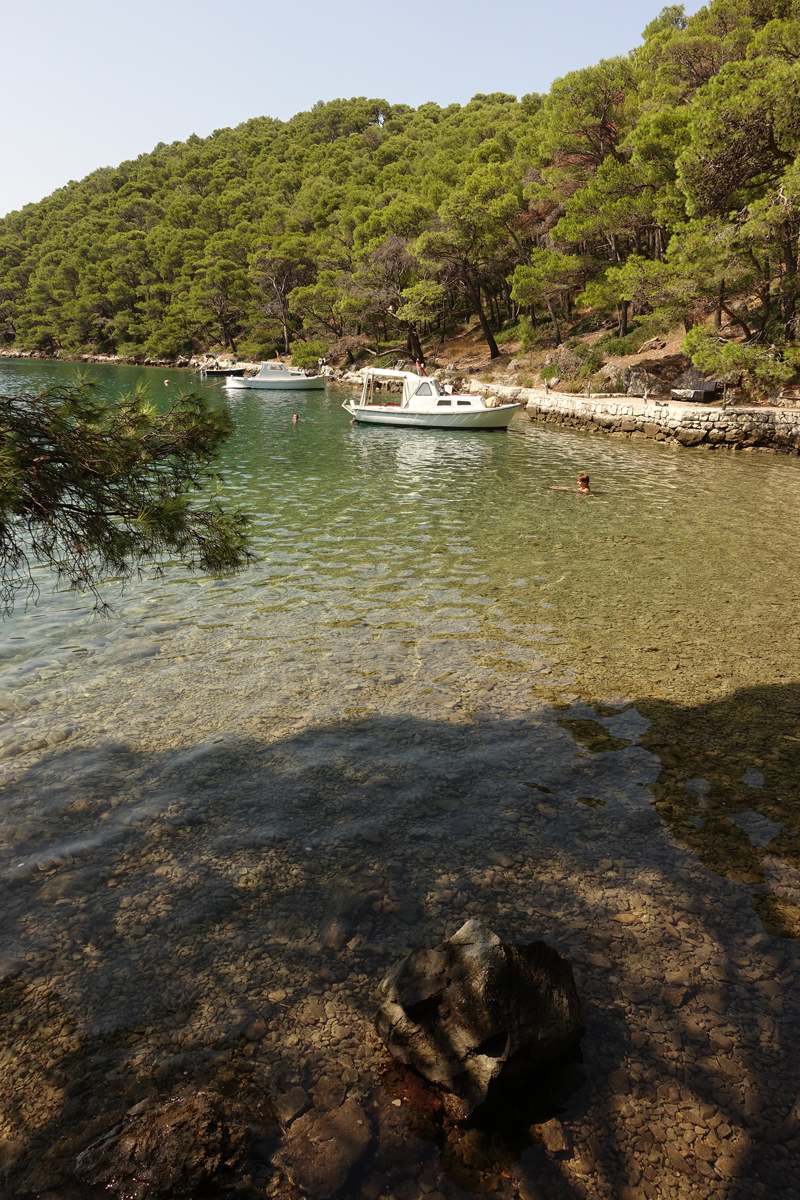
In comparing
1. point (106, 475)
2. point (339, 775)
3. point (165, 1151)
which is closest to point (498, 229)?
point (339, 775)

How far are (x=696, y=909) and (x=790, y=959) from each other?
540 mm

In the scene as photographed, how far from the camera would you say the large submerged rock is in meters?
2.77

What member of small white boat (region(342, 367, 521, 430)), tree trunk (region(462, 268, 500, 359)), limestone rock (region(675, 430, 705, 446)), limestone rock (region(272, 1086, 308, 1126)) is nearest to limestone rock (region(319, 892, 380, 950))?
limestone rock (region(272, 1086, 308, 1126))

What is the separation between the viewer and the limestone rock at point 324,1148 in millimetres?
2549

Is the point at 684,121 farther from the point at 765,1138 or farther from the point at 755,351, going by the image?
the point at 765,1138

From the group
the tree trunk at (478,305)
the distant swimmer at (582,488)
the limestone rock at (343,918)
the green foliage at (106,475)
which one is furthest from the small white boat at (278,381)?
the limestone rock at (343,918)

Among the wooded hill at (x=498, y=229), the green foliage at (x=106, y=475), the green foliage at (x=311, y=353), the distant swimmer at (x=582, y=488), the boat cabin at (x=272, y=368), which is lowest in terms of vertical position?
the distant swimmer at (x=582, y=488)

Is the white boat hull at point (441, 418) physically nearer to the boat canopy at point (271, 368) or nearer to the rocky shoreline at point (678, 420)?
the rocky shoreline at point (678, 420)

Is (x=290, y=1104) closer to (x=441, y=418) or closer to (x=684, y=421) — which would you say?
(x=684, y=421)

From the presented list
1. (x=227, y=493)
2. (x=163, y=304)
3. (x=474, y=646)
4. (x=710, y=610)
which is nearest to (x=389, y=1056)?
(x=474, y=646)

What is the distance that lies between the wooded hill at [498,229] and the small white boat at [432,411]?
8.06 meters

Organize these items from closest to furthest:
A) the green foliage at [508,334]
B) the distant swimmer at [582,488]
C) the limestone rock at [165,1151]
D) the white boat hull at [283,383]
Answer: the limestone rock at [165,1151]
the distant swimmer at [582,488]
the green foliage at [508,334]
the white boat hull at [283,383]

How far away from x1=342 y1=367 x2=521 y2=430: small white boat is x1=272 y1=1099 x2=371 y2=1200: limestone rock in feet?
97.3

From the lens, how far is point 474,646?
7945 millimetres
